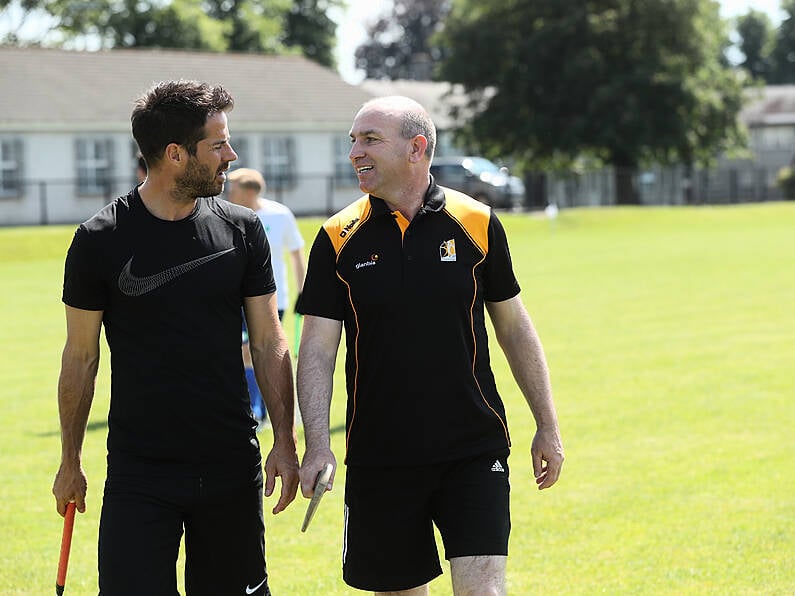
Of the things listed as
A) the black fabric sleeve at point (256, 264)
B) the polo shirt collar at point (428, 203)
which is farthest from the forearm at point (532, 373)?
the black fabric sleeve at point (256, 264)

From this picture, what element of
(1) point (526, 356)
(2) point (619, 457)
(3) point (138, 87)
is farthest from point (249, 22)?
(1) point (526, 356)

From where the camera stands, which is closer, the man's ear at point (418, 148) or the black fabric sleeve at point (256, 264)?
the black fabric sleeve at point (256, 264)

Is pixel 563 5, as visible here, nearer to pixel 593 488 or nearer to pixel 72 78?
pixel 72 78

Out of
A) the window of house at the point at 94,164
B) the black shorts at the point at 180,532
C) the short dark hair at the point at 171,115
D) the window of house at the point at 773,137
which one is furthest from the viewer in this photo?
the window of house at the point at 773,137

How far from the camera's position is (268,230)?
35.3 feet

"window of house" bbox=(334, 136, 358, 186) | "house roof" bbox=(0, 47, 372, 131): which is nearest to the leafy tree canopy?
"house roof" bbox=(0, 47, 372, 131)

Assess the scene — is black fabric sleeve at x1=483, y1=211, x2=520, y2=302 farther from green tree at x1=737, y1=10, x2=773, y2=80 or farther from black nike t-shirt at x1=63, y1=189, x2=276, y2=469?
green tree at x1=737, y1=10, x2=773, y2=80

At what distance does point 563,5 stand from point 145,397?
60.6 m

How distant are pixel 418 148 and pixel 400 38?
340 feet

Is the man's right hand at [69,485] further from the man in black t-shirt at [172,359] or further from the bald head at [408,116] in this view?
the bald head at [408,116]

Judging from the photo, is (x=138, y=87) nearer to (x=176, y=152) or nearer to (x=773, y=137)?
(x=176, y=152)

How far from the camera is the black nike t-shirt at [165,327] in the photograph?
4.39 m

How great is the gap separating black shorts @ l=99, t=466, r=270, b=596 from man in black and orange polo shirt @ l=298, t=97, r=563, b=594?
0.26 meters

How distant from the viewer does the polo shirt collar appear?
15.5 feet
